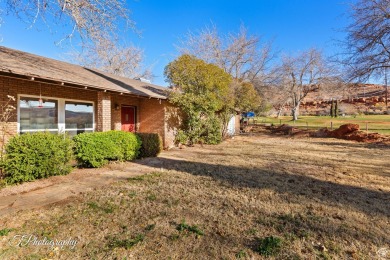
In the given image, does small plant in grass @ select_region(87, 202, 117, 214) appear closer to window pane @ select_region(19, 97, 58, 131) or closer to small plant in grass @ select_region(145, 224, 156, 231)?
small plant in grass @ select_region(145, 224, 156, 231)

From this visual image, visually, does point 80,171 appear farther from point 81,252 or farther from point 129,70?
point 129,70

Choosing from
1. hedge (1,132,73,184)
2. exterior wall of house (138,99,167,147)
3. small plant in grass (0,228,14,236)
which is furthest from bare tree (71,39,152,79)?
small plant in grass (0,228,14,236)

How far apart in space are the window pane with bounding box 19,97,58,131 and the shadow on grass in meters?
3.97

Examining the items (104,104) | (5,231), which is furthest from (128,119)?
(5,231)

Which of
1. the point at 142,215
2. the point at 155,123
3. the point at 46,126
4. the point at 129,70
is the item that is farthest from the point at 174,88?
the point at 129,70

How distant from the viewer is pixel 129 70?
28469 mm

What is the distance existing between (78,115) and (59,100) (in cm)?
94

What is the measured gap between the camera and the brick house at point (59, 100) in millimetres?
6411

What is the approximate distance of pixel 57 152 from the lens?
18.8 ft

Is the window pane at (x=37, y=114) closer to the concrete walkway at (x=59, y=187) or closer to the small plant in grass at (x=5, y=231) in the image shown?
the concrete walkway at (x=59, y=187)

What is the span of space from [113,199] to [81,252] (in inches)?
67.0

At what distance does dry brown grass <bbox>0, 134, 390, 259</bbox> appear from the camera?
2686 mm

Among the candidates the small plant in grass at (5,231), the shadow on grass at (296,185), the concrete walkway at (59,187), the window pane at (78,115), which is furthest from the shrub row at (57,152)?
the small plant in grass at (5,231)

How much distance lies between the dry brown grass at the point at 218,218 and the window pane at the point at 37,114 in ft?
13.8
